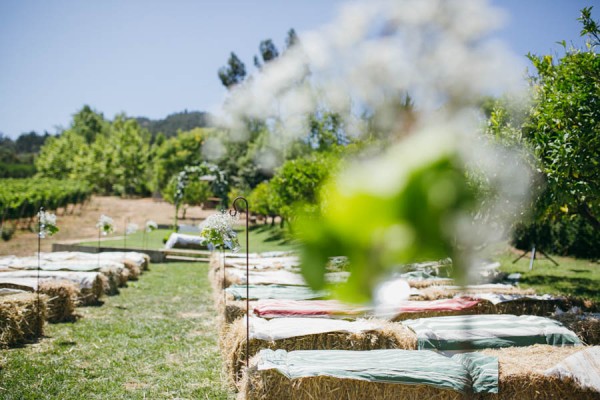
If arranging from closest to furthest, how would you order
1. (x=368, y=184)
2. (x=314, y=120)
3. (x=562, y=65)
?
(x=368, y=184) → (x=562, y=65) → (x=314, y=120)

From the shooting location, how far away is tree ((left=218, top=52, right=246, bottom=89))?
166 feet

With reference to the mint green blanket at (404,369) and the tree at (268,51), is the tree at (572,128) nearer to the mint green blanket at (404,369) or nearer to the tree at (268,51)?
the mint green blanket at (404,369)

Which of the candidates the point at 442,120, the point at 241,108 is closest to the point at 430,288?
the point at 442,120

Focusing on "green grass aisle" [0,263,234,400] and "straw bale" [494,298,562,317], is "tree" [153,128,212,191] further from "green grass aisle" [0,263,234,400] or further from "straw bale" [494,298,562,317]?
"straw bale" [494,298,562,317]

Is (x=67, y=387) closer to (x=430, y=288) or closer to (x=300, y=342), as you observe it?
(x=300, y=342)

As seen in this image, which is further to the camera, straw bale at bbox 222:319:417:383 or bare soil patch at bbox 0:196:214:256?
bare soil patch at bbox 0:196:214:256

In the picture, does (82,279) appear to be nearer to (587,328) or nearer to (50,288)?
(50,288)

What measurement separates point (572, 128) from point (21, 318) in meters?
7.41

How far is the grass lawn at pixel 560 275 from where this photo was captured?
9.91 metres

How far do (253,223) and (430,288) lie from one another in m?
25.0

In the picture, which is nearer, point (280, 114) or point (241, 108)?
point (280, 114)

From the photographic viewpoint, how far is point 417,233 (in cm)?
45

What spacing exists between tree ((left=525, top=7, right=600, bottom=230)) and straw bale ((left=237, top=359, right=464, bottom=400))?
3.48m

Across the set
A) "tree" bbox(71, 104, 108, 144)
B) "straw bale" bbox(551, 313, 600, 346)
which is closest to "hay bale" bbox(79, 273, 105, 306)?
"straw bale" bbox(551, 313, 600, 346)
